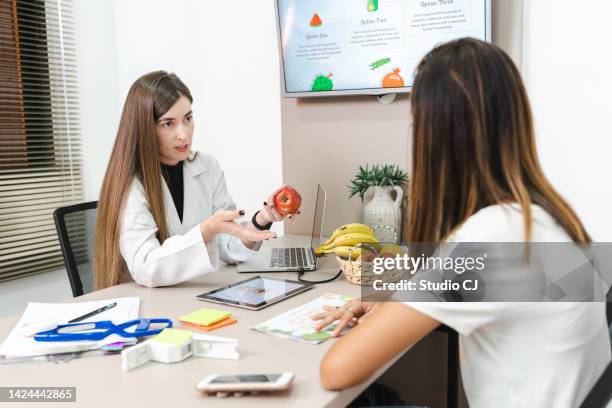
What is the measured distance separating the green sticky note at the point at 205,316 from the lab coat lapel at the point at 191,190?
0.65 meters

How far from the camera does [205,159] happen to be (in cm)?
208

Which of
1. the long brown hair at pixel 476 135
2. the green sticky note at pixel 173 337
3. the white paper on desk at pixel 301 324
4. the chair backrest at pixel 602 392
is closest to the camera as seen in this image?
the chair backrest at pixel 602 392

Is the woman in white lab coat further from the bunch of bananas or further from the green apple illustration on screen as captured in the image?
the green apple illustration on screen

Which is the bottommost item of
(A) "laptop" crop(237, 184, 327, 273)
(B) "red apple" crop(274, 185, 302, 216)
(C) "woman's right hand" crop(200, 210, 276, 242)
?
(A) "laptop" crop(237, 184, 327, 273)

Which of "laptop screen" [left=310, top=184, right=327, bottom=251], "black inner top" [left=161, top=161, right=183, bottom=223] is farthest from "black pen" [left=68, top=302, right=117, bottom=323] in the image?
"laptop screen" [left=310, top=184, right=327, bottom=251]

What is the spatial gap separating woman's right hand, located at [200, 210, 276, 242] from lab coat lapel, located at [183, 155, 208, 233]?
0.31 metres

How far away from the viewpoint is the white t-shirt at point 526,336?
88 cm

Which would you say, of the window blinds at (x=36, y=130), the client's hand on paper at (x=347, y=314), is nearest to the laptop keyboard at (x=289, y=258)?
the client's hand on paper at (x=347, y=314)

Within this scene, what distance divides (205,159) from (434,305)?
4.50 feet

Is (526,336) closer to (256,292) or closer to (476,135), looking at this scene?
(476,135)

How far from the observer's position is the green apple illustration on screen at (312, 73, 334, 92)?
2.18 meters

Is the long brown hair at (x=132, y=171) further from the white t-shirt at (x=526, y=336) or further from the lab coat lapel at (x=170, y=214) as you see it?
the white t-shirt at (x=526, y=336)

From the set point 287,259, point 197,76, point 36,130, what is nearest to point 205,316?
point 287,259

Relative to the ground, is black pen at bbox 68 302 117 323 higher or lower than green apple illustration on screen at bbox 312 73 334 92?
lower
